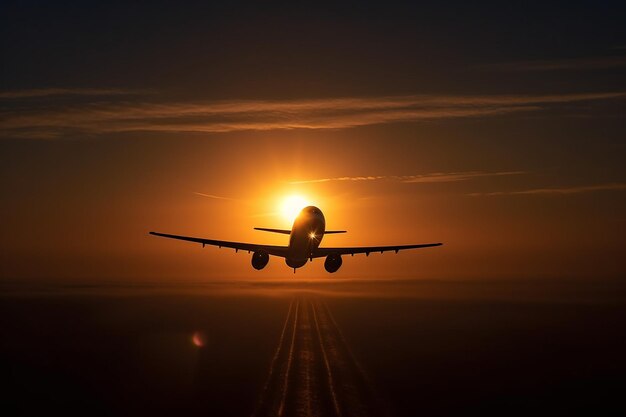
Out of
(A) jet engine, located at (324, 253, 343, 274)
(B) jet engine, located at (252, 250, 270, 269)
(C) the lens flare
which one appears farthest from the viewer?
(B) jet engine, located at (252, 250, 270, 269)

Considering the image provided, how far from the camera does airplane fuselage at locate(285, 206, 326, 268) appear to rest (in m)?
104

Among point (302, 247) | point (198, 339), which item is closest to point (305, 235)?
point (302, 247)

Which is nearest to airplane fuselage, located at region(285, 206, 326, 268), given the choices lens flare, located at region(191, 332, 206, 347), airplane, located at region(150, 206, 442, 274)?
airplane, located at region(150, 206, 442, 274)

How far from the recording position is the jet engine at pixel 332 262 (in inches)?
4161

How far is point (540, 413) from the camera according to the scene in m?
55.6

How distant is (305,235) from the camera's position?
104 meters

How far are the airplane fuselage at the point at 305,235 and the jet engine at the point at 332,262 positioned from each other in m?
2.82

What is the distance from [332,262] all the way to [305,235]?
6348 mm

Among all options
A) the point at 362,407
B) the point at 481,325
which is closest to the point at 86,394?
the point at 362,407

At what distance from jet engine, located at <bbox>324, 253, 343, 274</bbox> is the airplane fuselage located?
9.24ft

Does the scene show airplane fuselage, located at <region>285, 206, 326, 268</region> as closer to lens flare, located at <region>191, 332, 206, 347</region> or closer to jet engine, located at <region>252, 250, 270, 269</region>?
jet engine, located at <region>252, 250, 270, 269</region>

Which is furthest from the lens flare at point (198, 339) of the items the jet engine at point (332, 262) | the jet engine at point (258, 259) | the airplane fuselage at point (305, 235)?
the jet engine at point (332, 262)

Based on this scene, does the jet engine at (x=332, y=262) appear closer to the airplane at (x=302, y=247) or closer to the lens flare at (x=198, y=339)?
the airplane at (x=302, y=247)

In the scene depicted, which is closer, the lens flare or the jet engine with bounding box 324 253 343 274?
the lens flare
